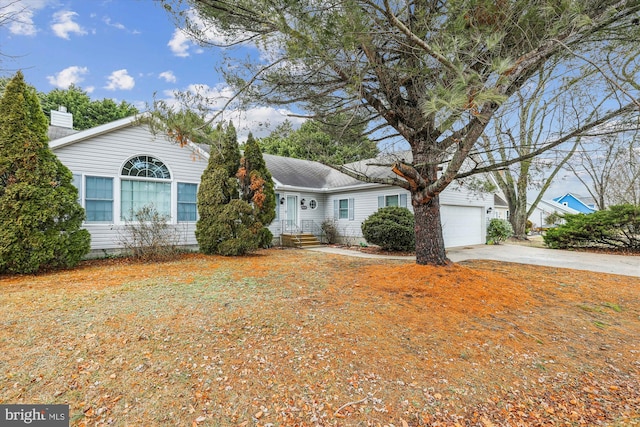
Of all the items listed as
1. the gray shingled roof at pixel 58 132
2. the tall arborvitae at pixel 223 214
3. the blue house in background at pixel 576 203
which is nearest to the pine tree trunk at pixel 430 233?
the tall arborvitae at pixel 223 214

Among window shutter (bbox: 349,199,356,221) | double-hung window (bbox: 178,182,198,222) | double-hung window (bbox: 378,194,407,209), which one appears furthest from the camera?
window shutter (bbox: 349,199,356,221)

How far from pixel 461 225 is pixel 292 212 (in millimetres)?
8081

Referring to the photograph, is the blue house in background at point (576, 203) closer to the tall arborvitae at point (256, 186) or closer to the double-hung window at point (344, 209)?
the double-hung window at point (344, 209)

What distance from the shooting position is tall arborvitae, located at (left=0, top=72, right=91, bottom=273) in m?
6.51

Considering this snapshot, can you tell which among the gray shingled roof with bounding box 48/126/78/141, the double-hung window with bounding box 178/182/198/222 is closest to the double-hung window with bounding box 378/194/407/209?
the double-hung window with bounding box 178/182/198/222

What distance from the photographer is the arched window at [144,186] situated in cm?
970

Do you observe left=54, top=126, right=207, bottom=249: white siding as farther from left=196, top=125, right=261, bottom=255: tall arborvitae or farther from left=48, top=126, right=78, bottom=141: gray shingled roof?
left=48, top=126, right=78, bottom=141: gray shingled roof

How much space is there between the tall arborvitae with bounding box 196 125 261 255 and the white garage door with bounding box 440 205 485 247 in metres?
8.30

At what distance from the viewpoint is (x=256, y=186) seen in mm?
9812

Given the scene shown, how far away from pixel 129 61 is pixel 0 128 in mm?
5935

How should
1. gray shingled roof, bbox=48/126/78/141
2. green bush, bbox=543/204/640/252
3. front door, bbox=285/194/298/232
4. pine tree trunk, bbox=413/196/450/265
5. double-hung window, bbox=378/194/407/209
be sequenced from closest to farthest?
pine tree trunk, bbox=413/196/450/265 < gray shingled roof, bbox=48/126/78/141 < green bush, bbox=543/204/640/252 < double-hung window, bbox=378/194/407/209 < front door, bbox=285/194/298/232

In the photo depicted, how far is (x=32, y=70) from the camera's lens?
5.53 m

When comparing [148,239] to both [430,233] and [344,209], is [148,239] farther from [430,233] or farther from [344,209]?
[344,209]

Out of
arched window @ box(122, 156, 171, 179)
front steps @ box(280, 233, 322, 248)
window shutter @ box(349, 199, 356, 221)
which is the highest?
arched window @ box(122, 156, 171, 179)
